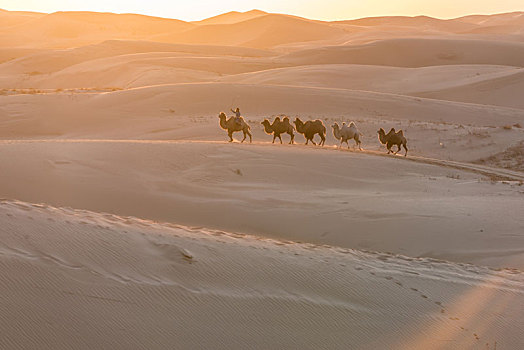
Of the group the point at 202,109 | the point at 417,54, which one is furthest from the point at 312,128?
the point at 417,54

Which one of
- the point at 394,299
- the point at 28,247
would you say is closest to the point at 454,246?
the point at 394,299

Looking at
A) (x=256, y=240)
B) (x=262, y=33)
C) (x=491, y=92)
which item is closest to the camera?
(x=256, y=240)

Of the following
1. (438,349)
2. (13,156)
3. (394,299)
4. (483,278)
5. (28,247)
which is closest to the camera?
(438,349)

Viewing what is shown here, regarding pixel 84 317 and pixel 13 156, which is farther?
pixel 13 156

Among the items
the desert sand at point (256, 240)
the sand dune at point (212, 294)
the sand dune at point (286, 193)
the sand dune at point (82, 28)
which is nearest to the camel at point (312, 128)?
the desert sand at point (256, 240)

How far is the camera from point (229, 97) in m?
31.2

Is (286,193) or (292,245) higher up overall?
(286,193)

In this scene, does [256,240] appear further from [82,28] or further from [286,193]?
[82,28]

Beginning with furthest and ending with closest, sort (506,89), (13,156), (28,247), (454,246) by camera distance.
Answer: (506,89) < (13,156) < (454,246) < (28,247)

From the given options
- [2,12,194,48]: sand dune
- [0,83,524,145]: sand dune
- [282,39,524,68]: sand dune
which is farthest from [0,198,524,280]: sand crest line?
[2,12,194,48]: sand dune

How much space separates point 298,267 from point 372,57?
68080 millimetres

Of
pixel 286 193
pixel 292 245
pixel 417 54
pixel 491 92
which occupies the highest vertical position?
pixel 417 54

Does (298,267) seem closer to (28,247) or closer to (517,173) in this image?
(28,247)

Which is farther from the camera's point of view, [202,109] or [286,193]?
[202,109]
